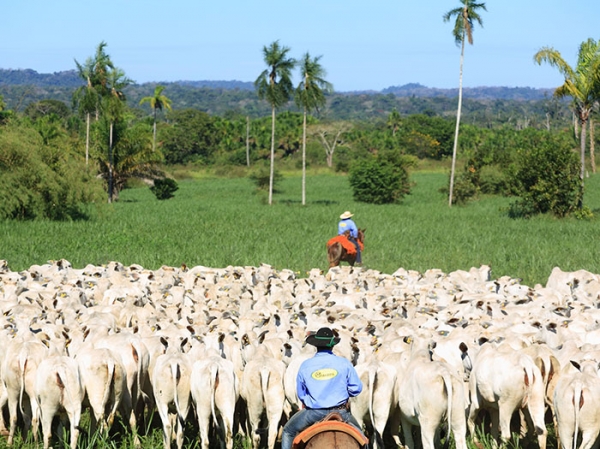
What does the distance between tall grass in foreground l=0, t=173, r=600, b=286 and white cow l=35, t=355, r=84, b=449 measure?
12258 millimetres

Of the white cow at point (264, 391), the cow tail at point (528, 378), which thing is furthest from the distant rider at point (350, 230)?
the cow tail at point (528, 378)

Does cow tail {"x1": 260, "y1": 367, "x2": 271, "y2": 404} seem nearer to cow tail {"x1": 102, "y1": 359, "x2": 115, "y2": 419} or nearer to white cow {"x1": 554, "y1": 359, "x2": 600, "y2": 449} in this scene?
cow tail {"x1": 102, "y1": 359, "x2": 115, "y2": 419}

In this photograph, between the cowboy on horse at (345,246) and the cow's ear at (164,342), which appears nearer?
the cow's ear at (164,342)

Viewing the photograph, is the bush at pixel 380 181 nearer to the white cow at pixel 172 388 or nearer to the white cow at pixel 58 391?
the white cow at pixel 172 388

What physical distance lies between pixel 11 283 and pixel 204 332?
→ 6001 millimetres

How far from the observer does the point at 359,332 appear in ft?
33.1

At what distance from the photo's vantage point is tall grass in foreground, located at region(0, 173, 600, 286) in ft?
72.5

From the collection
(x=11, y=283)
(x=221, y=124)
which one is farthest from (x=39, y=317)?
(x=221, y=124)

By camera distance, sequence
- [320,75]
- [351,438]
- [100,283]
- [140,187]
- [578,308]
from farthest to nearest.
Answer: [140,187]
[320,75]
[100,283]
[578,308]
[351,438]

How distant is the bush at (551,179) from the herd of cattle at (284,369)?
23.7m

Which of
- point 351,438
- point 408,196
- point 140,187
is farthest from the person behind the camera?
point 140,187

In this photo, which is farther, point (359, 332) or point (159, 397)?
point (359, 332)

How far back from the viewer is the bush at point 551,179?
113ft

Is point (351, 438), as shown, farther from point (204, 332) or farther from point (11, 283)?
point (11, 283)
